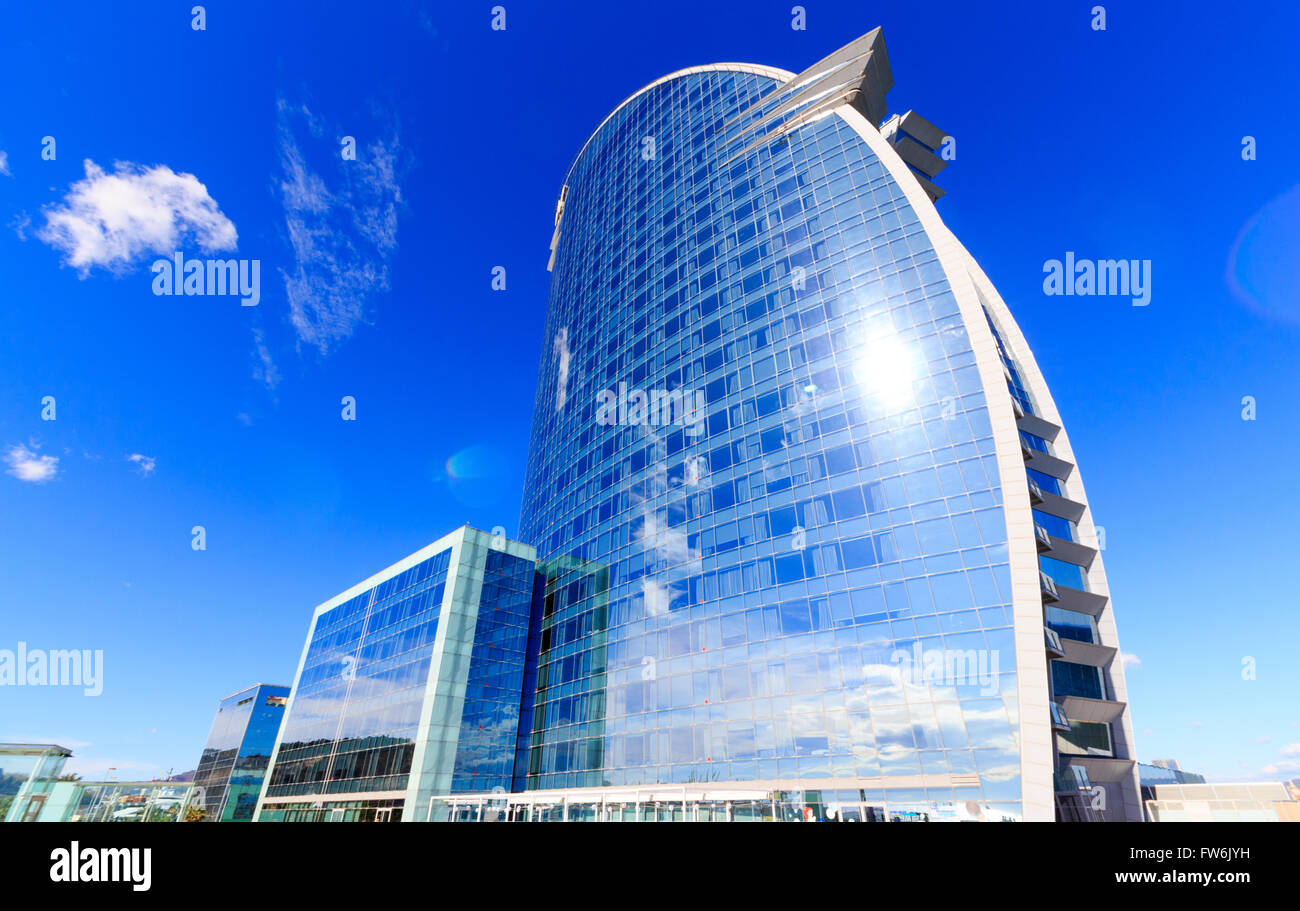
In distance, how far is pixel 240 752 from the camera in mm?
84750

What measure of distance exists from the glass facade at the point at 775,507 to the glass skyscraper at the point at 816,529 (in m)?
0.14

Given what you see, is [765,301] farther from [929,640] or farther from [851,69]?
[929,640]

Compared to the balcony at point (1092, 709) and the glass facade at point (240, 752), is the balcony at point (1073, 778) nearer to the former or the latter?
the balcony at point (1092, 709)

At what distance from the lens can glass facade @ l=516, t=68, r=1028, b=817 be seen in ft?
84.4

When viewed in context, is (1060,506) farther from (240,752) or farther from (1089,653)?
(240,752)

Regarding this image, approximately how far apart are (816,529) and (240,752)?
306ft

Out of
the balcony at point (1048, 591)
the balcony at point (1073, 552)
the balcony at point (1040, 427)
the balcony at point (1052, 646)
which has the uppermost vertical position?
the balcony at point (1040, 427)

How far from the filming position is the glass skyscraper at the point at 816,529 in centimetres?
2508

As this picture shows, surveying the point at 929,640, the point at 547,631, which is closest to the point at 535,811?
the point at 547,631

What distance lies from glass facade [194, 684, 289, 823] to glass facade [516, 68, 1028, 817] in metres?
61.9

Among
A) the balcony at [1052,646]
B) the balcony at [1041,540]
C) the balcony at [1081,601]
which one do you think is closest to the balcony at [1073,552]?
the balcony at [1081,601]

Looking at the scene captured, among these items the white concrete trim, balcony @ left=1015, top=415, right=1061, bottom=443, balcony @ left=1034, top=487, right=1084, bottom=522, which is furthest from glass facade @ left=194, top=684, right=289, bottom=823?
balcony @ left=1015, top=415, right=1061, bottom=443

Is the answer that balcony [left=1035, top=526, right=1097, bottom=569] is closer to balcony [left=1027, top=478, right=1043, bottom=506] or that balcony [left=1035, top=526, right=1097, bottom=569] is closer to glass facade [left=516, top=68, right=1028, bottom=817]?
balcony [left=1027, top=478, right=1043, bottom=506]
